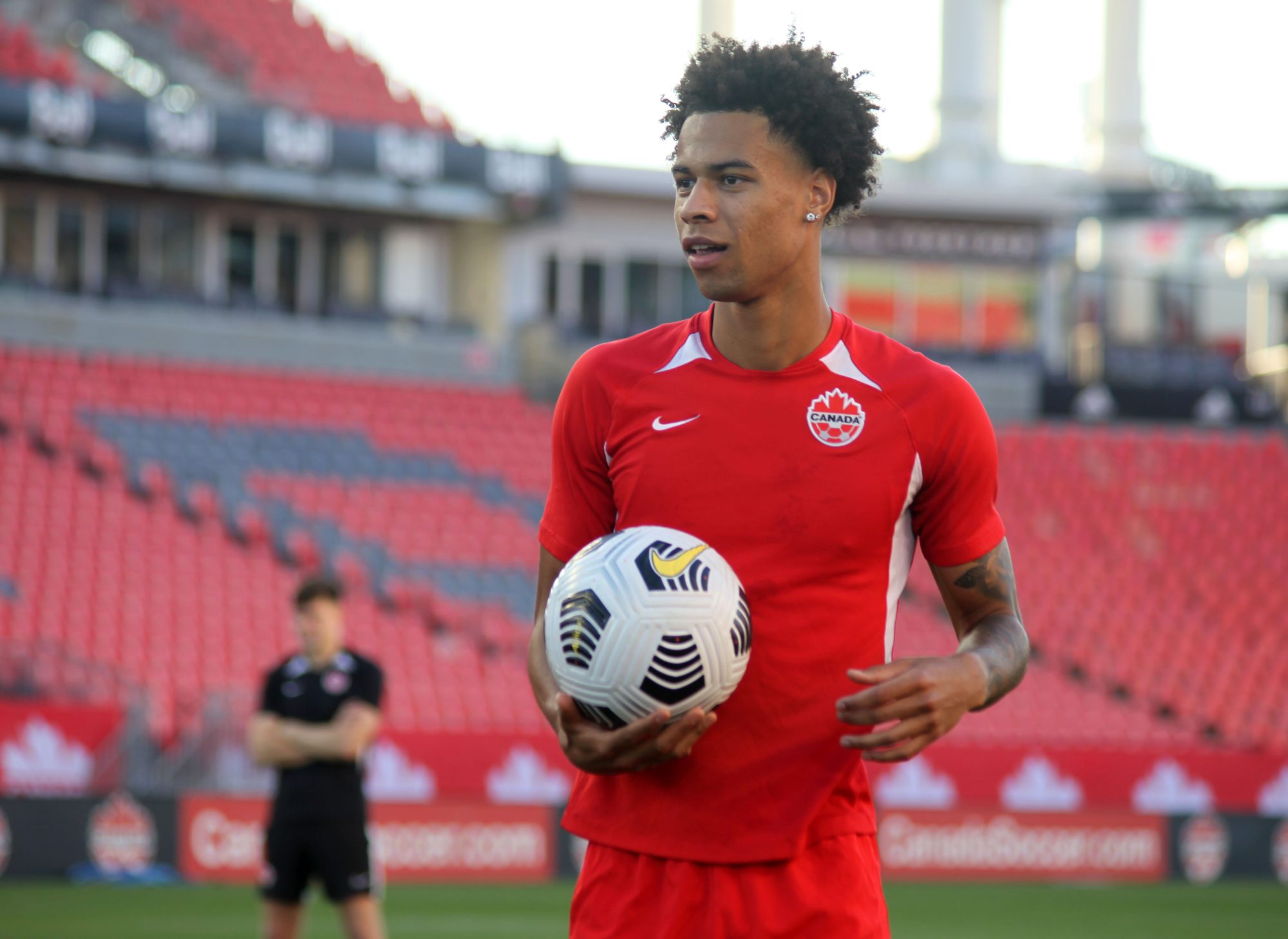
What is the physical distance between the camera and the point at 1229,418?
26938mm

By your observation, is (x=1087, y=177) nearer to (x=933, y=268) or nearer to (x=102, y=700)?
(x=933, y=268)

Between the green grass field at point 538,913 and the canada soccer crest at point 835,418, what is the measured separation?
8056 millimetres

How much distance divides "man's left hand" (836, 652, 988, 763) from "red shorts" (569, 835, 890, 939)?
0.80 ft

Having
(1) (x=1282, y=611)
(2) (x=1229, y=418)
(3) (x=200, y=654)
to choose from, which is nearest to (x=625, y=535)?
(3) (x=200, y=654)

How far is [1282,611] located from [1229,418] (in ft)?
18.7

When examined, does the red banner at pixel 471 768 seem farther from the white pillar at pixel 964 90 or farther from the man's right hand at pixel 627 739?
the white pillar at pixel 964 90

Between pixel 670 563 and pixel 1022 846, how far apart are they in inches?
509

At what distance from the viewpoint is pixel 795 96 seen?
3000 millimetres

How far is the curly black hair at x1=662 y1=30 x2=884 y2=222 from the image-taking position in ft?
9.84

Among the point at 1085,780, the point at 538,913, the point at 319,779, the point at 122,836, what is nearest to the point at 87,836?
the point at 122,836

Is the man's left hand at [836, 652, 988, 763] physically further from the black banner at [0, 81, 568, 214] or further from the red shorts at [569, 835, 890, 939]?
the black banner at [0, 81, 568, 214]

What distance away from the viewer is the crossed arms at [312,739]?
726 cm

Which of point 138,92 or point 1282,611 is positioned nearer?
point 1282,611

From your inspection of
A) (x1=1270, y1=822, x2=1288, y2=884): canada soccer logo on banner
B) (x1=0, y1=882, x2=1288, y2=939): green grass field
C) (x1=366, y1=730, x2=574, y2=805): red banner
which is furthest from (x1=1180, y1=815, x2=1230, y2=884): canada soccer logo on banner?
(x1=366, y1=730, x2=574, y2=805): red banner
